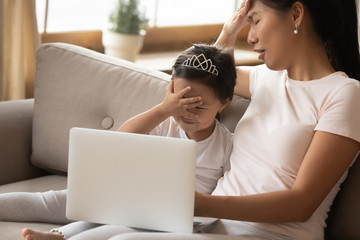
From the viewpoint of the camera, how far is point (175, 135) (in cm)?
199

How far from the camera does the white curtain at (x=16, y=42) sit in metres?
2.87

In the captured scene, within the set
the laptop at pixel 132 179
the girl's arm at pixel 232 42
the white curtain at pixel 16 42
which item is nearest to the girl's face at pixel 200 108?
the girl's arm at pixel 232 42

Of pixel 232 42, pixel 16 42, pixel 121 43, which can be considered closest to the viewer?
pixel 232 42

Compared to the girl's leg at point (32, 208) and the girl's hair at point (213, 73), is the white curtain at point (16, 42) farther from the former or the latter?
the girl's hair at point (213, 73)

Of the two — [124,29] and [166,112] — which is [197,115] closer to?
[166,112]

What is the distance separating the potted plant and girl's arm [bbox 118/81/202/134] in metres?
1.82

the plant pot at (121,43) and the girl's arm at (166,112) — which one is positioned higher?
the girl's arm at (166,112)

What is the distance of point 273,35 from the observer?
178 centimetres

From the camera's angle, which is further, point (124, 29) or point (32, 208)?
point (124, 29)

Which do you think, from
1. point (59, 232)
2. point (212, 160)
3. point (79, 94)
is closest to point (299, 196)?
point (212, 160)

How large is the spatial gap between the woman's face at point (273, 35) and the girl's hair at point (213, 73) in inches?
4.7

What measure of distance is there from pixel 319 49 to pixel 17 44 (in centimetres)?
154

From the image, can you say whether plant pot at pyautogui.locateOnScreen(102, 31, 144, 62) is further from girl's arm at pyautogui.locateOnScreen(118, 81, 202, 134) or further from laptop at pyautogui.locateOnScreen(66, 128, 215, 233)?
laptop at pyautogui.locateOnScreen(66, 128, 215, 233)

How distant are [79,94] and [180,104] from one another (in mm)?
514
